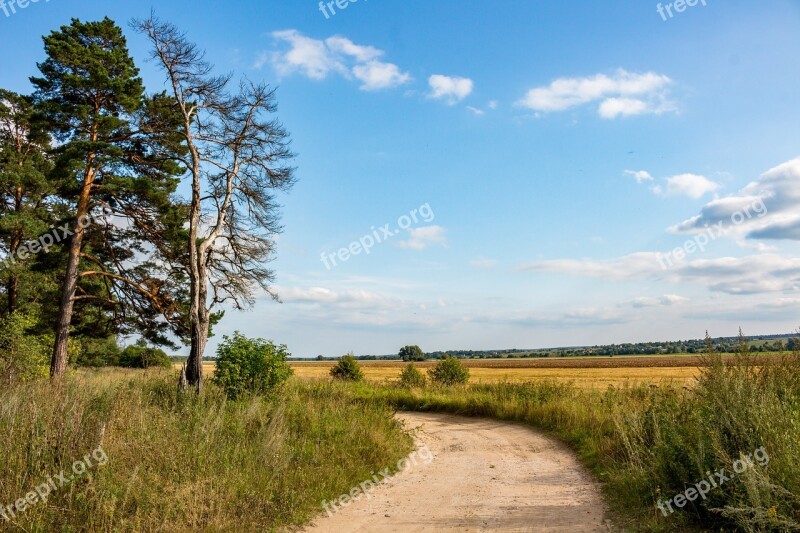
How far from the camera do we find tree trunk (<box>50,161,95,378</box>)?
18.2 metres

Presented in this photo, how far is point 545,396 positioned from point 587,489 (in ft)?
28.8

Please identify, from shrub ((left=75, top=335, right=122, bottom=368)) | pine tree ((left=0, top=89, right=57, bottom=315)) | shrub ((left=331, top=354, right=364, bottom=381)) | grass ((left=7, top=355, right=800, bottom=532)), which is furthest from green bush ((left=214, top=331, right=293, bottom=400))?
shrub ((left=75, top=335, right=122, bottom=368))

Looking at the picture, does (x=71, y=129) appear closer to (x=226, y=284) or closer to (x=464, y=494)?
(x=226, y=284)

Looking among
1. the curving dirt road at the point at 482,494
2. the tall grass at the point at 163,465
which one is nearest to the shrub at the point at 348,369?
the curving dirt road at the point at 482,494

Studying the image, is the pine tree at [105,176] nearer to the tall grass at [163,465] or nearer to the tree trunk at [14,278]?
the tree trunk at [14,278]

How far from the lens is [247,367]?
13953 mm

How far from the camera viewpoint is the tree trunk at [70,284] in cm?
1816

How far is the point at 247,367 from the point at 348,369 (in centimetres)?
1705

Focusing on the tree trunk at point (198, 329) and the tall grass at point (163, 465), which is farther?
the tree trunk at point (198, 329)

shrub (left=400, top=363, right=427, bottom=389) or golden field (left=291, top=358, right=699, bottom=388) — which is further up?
shrub (left=400, top=363, right=427, bottom=389)

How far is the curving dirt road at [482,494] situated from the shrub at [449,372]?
14.7 metres

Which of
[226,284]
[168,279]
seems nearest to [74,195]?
[168,279]

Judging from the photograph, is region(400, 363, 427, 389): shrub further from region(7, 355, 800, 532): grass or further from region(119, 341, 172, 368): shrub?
region(119, 341, 172, 368): shrub

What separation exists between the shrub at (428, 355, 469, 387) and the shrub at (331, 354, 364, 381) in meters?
4.82
